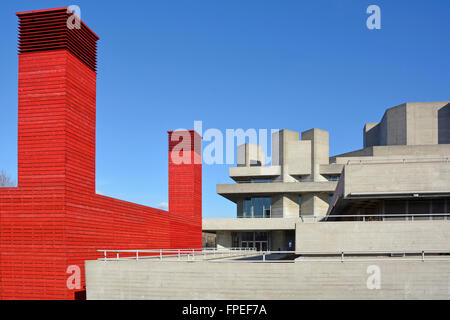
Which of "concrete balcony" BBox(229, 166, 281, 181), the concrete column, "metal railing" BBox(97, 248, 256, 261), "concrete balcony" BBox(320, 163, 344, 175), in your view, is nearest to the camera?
"metal railing" BBox(97, 248, 256, 261)

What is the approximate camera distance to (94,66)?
63.3 ft

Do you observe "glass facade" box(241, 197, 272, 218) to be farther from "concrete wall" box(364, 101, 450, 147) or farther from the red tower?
the red tower

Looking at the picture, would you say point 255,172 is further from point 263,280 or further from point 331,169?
point 263,280

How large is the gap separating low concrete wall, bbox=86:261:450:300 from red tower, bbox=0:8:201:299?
158 centimetres

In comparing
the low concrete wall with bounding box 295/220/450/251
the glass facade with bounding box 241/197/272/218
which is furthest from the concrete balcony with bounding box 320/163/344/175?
the low concrete wall with bounding box 295/220/450/251

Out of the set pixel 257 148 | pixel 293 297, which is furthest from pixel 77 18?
pixel 257 148

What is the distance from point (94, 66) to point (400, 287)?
1480 cm

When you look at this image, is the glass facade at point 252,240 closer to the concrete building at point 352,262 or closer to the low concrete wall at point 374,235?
the concrete building at point 352,262

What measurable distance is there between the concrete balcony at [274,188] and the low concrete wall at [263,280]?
34.1 m

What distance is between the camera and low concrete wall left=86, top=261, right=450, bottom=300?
1523cm

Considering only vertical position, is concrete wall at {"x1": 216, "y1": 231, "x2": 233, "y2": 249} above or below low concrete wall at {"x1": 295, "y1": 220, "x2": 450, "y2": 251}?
below

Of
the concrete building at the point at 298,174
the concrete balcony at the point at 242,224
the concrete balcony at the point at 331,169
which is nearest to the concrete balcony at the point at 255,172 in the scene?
the concrete building at the point at 298,174

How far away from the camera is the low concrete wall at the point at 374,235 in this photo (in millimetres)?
17672
